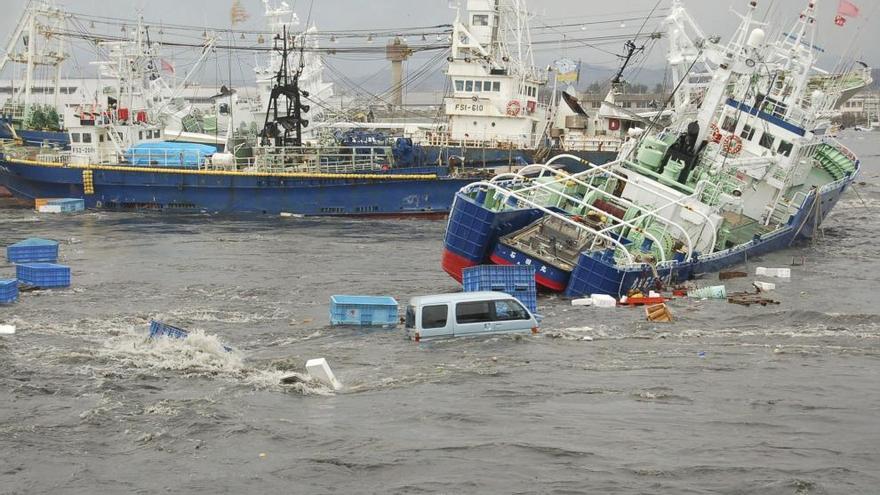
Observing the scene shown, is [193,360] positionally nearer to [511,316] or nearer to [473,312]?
[473,312]

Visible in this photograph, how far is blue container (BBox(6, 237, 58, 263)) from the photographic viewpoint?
120 ft

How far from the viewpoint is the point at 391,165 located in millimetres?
56500

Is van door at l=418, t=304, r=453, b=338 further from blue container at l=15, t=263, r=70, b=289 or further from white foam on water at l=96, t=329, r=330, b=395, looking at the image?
blue container at l=15, t=263, r=70, b=289

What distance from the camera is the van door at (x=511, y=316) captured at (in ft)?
78.3

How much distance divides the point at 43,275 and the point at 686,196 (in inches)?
787

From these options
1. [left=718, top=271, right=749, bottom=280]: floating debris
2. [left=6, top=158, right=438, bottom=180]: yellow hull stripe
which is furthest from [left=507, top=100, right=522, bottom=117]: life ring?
[left=718, top=271, right=749, bottom=280]: floating debris

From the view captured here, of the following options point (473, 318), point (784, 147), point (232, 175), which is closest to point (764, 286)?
point (784, 147)

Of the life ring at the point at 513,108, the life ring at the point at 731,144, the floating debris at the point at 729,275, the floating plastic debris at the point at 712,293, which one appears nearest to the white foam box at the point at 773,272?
the floating debris at the point at 729,275

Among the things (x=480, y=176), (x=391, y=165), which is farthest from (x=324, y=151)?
(x=480, y=176)

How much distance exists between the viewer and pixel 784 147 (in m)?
38.9

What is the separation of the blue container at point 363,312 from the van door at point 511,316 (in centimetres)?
312

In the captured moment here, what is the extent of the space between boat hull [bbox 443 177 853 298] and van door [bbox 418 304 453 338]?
21.3 feet

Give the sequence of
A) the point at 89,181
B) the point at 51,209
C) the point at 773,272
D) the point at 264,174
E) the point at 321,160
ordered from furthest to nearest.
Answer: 1. the point at 89,181
2. the point at 51,209
3. the point at 321,160
4. the point at 264,174
5. the point at 773,272

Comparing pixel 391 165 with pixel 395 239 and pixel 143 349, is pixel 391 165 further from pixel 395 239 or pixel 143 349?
pixel 143 349
